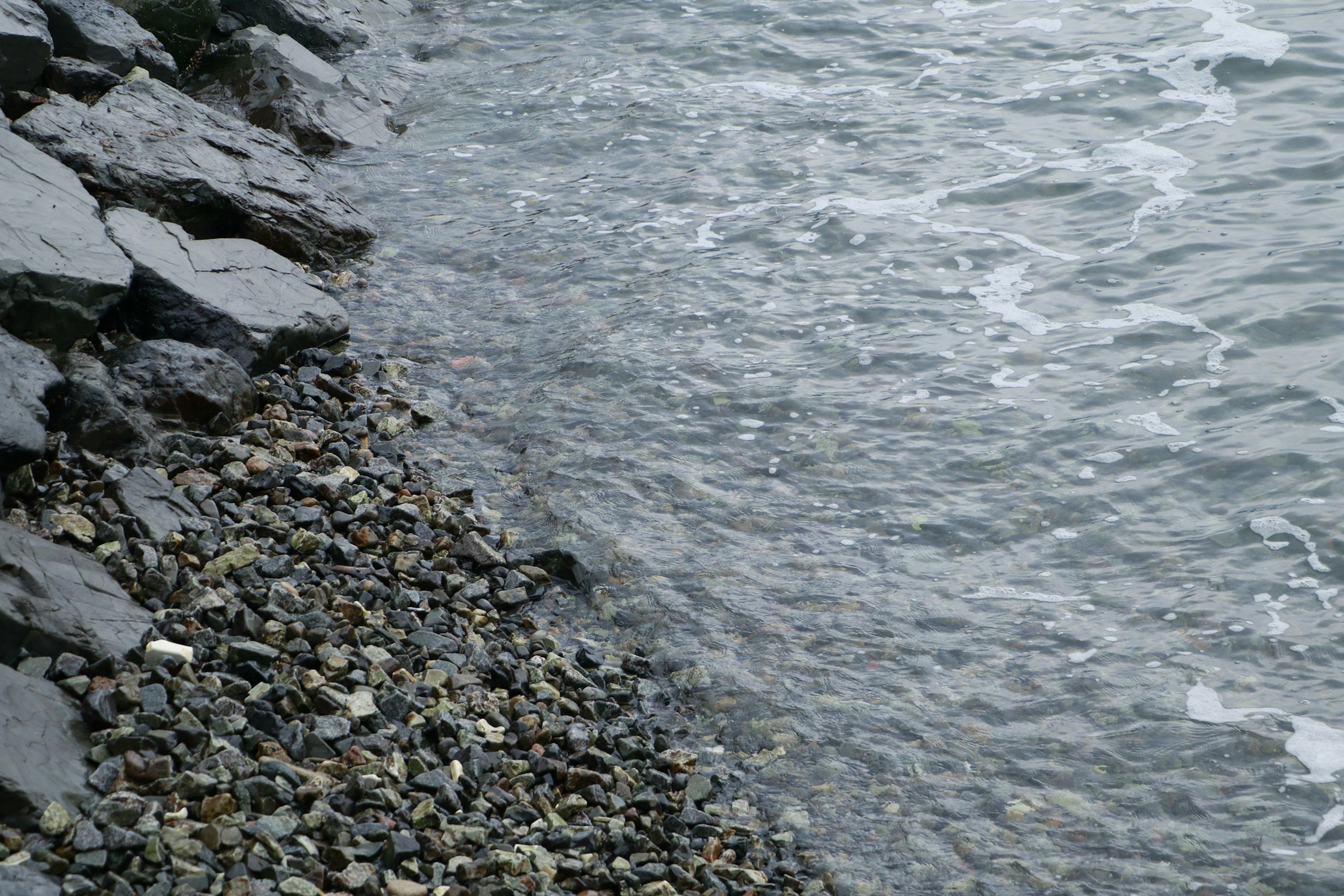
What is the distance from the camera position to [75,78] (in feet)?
28.3

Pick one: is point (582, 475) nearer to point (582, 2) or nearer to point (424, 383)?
point (424, 383)

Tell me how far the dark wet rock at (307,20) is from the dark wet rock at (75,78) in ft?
13.0

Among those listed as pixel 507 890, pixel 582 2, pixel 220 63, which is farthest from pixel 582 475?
pixel 582 2

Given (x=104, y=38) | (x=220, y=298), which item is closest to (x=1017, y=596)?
(x=220, y=298)

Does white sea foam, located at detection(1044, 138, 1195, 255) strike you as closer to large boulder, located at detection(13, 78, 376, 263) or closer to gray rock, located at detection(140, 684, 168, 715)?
large boulder, located at detection(13, 78, 376, 263)

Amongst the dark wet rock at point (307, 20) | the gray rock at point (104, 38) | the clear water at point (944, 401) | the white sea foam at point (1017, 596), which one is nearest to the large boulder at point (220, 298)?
the clear water at point (944, 401)

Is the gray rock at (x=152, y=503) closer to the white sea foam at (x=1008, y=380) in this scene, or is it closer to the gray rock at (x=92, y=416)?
the gray rock at (x=92, y=416)

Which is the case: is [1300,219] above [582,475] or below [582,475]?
above

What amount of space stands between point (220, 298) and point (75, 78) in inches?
134

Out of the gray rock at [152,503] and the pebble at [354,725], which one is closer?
the pebble at [354,725]

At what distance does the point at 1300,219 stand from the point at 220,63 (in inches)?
414

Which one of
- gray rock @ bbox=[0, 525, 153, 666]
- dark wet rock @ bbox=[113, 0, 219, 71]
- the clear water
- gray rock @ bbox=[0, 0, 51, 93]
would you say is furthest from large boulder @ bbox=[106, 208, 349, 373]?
dark wet rock @ bbox=[113, 0, 219, 71]

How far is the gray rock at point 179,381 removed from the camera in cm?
579

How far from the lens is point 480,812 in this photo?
391 cm
